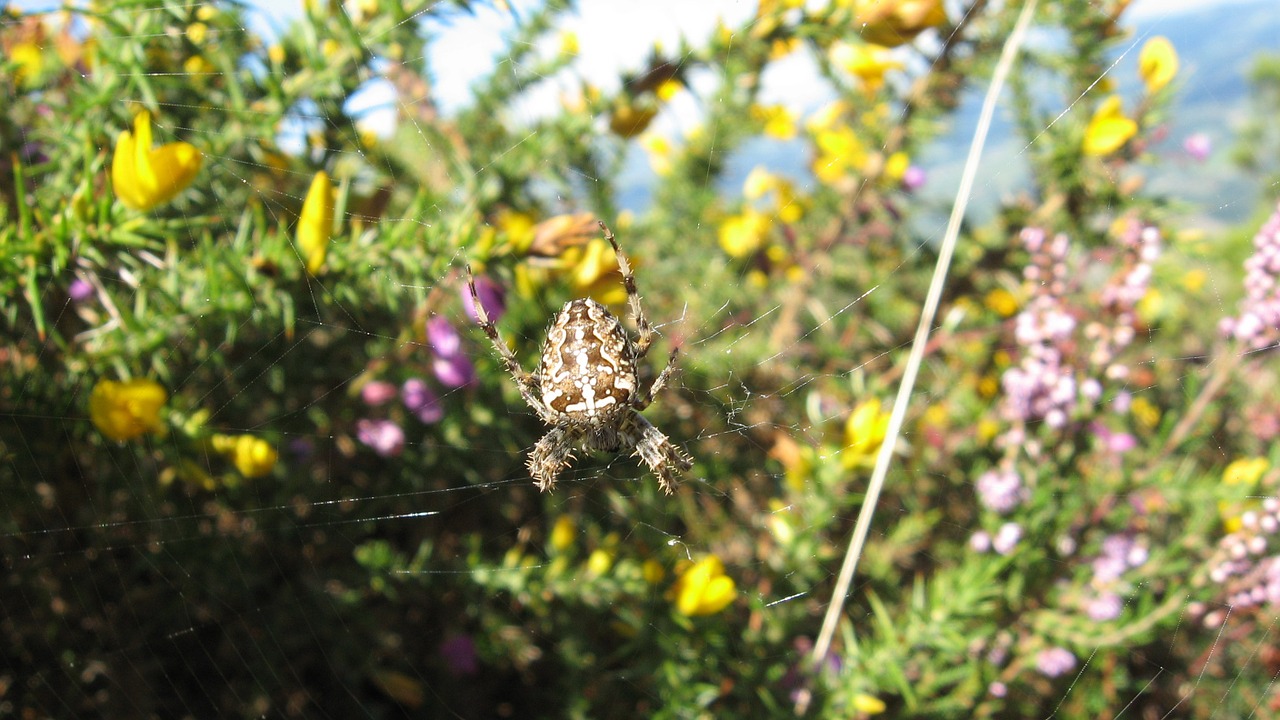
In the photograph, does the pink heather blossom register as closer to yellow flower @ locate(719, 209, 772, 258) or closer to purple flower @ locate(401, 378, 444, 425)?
yellow flower @ locate(719, 209, 772, 258)

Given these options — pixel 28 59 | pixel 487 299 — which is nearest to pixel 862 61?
pixel 487 299

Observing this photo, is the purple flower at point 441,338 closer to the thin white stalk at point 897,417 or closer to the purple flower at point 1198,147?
the thin white stalk at point 897,417

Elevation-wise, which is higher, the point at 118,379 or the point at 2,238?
the point at 2,238

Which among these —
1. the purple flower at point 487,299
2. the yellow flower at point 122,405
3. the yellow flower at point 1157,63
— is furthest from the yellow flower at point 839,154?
the yellow flower at point 122,405

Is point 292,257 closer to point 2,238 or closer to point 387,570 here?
point 2,238

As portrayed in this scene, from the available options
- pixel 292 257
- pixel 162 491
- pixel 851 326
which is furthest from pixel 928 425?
pixel 162 491

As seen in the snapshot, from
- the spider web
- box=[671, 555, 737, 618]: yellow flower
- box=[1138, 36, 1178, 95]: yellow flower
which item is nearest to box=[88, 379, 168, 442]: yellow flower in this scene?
the spider web

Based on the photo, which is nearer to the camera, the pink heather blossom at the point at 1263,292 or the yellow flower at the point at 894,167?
the pink heather blossom at the point at 1263,292
